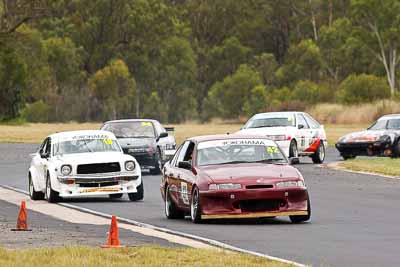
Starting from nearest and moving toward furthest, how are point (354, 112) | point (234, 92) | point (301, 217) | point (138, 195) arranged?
point (301, 217), point (138, 195), point (354, 112), point (234, 92)

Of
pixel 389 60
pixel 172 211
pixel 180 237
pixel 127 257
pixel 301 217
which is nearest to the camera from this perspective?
pixel 127 257

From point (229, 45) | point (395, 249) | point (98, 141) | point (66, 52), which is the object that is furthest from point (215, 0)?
point (395, 249)

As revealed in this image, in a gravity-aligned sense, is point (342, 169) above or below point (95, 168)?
below

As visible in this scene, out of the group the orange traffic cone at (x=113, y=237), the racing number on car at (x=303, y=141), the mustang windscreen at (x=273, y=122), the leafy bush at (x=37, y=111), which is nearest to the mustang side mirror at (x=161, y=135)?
the mustang windscreen at (x=273, y=122)

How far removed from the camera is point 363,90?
297ft

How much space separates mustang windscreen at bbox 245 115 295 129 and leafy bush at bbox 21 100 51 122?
6430cm

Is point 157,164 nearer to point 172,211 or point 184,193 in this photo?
point 172,211

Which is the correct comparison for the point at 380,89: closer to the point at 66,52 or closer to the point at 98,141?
the point at 66,52

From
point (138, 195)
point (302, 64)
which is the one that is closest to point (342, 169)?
point (138, 195)

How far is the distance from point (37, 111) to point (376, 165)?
6890 cm

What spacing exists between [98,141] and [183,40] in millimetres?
84774

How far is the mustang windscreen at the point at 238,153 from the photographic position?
20.5 m

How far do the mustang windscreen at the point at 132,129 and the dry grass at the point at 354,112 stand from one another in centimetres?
3941

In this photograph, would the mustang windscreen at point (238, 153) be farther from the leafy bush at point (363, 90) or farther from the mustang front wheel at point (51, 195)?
the leafy bush at point (363, 90)
